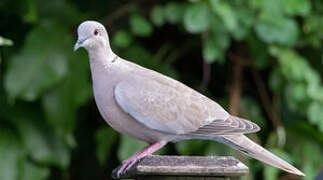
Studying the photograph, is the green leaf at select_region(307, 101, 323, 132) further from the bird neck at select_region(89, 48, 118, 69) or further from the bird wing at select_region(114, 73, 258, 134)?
the bird neck at select_region(89, 48, 118, 69)

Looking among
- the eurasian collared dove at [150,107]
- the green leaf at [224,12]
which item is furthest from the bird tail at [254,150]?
the green leaf at [224,12]

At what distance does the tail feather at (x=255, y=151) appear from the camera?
284 centimetres

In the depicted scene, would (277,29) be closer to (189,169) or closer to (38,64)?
(38,64)

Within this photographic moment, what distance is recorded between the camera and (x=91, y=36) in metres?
2.85

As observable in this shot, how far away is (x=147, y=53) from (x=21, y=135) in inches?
36.0

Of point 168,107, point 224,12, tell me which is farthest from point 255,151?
point 224,12

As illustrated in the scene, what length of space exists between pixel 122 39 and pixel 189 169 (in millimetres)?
2529

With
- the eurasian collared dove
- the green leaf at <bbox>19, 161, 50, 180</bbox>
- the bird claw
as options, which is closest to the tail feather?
the eurasian collared dove

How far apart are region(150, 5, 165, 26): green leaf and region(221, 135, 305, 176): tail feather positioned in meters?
1.70

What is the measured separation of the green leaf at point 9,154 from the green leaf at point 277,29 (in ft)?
5.13

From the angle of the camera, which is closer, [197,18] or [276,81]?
[197,18]

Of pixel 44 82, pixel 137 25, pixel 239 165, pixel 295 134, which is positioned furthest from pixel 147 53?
pixel 239 165

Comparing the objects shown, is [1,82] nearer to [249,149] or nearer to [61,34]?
[61,34]

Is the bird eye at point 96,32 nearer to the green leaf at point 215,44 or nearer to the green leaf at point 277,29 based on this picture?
the green leaf at point 215,44
